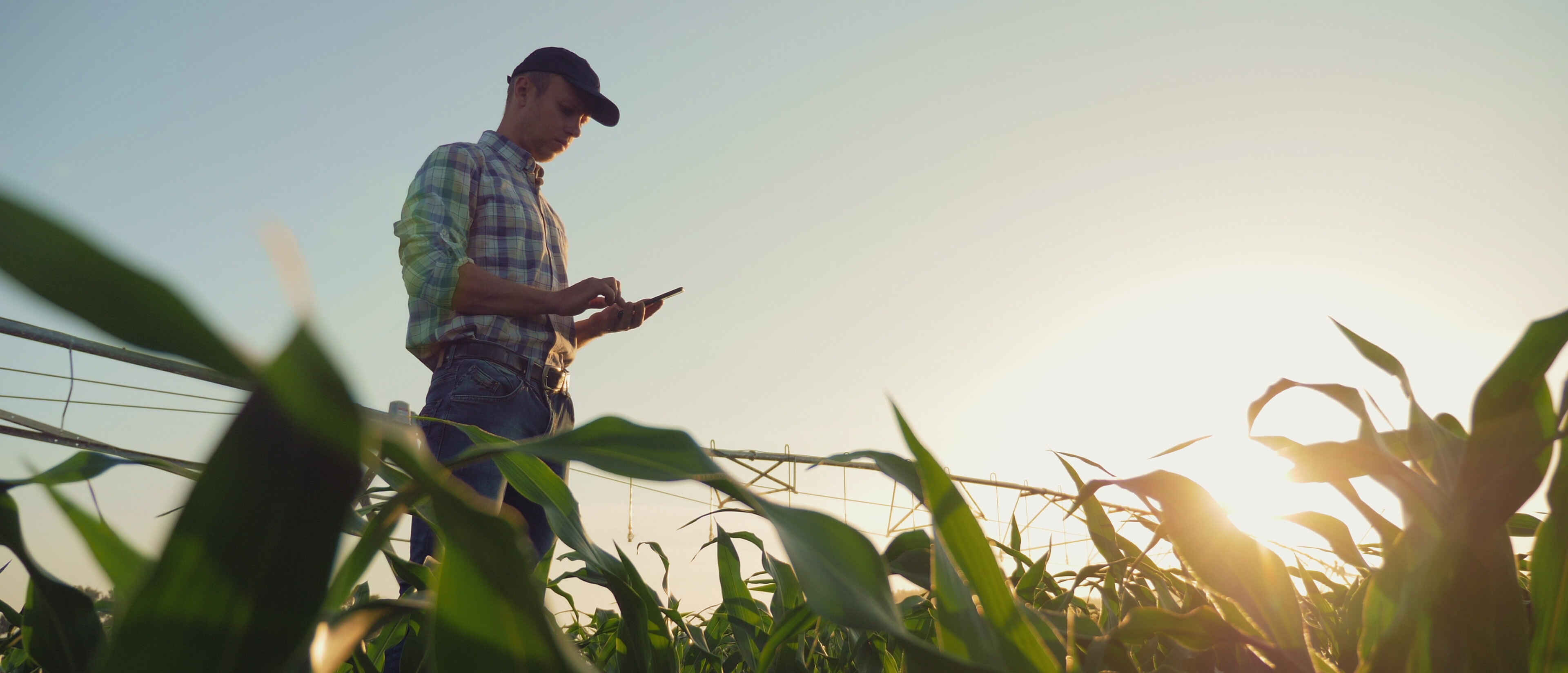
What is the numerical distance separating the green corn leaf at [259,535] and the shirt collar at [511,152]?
6.31 ft

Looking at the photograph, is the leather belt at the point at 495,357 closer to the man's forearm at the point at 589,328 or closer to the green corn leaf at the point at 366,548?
the man's forearm at the point at 589,328

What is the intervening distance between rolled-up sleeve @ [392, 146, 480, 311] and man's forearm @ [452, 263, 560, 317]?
0.04 ft

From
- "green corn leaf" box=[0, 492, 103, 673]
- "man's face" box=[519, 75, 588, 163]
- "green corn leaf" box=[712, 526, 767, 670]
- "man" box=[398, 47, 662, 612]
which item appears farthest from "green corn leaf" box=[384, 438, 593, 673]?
"man's face" box=[519, 75, 588, 163]

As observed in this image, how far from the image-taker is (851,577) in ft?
0.59

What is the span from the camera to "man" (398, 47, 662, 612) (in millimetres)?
1513

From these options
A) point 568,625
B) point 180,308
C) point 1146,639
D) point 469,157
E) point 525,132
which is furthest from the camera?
point 525,132

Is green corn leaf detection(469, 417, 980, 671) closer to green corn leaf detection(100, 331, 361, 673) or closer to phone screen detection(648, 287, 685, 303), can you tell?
green corn leaf detection(100, 331, 361, 673)

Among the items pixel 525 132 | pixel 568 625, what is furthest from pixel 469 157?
pixel 568 625

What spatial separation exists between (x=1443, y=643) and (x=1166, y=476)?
7 cm

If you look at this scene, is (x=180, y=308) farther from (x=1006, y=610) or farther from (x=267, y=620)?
(x=1006, y=610)

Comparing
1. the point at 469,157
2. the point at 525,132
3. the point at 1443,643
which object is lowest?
the point at 1443,643

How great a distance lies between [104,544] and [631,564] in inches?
7.2

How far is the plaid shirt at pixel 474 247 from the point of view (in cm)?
155

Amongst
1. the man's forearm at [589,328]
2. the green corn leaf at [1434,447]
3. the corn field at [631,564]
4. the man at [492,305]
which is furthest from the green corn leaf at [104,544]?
the man's forearm at [589,328]
